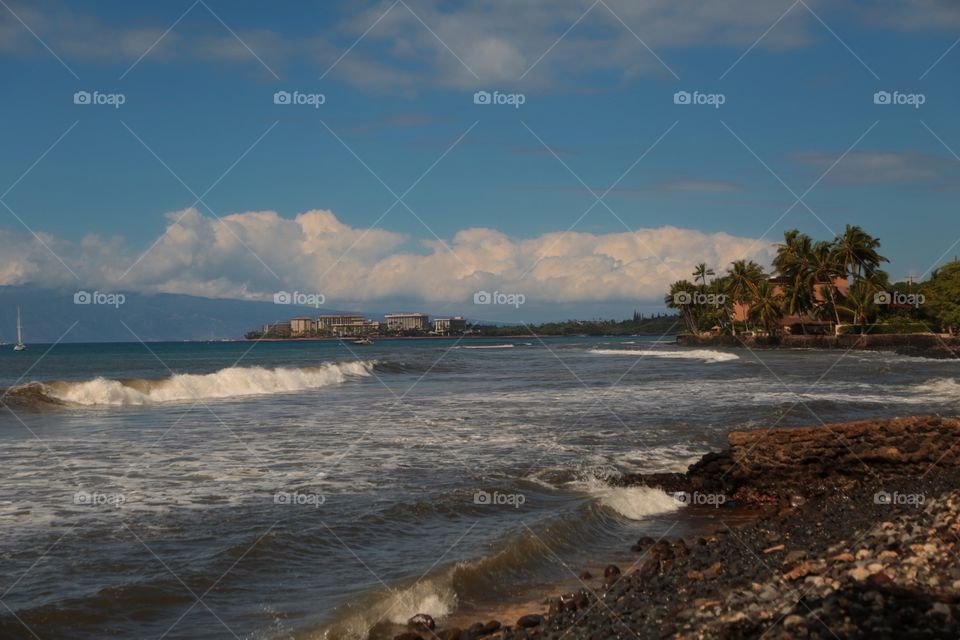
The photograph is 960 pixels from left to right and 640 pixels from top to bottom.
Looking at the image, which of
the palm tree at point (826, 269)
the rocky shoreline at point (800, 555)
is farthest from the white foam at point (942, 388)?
the palm tree at point (826, 269)

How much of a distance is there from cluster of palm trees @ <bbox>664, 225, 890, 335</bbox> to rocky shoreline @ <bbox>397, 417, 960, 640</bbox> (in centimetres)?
5954

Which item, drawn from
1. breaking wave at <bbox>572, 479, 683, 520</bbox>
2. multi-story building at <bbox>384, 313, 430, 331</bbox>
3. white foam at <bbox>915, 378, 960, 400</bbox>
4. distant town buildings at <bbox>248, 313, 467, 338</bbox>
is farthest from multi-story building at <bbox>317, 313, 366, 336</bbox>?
breaking wave at <bbox>572, 479, 683, 520</bbox>

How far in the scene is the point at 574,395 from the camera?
2962 cm

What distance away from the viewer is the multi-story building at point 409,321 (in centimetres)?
17610

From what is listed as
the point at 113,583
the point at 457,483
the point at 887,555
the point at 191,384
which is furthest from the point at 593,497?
the point at 191,384

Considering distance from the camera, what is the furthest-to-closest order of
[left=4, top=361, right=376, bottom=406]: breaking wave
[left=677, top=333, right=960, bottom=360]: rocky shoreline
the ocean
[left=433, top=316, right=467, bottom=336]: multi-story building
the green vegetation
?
[left=433, top=316, right=467, bottom=336]: multi-story building → the green vegetation → [left=677, top=333, right=960, bottom=360]: rocky shoreline → [left=4, top=361, right=376, bottom=406]: breaking wave → the ocean

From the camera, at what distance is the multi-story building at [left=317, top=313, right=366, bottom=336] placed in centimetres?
10852

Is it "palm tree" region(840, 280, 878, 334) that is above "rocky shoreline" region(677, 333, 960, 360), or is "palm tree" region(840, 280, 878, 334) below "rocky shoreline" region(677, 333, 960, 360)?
above

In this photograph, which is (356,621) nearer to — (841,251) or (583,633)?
(583,633)

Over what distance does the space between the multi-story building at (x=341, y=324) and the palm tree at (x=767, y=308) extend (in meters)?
52.2

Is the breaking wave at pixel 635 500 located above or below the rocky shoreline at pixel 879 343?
below

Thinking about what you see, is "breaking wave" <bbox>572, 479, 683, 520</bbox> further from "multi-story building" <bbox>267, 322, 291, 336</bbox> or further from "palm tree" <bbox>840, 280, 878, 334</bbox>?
"multi-story building" <bbox>267, 322, 291, 336</bbox>

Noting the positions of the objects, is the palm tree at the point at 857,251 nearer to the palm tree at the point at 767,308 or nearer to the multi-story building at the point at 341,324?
the palm tree at the point at 767,308

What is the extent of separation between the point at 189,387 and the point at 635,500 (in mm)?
26892
